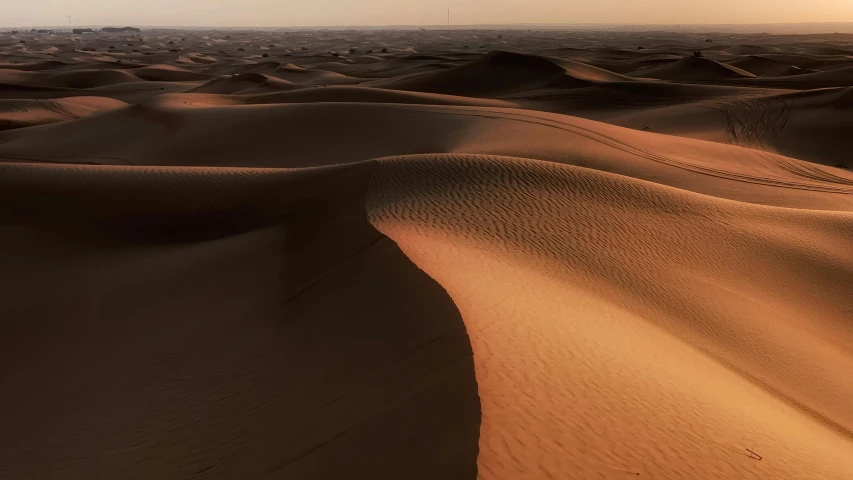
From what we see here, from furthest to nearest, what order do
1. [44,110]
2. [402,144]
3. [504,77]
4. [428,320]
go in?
[504,77], [44,110], [402,144], [428,320]

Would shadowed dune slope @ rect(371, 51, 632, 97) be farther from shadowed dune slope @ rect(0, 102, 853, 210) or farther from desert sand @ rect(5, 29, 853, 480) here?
desert sand @ rect(5, 29, 853, 480)

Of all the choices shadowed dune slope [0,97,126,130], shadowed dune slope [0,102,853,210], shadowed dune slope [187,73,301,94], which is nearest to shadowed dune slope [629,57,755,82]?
shadowed dune slope [0,102,853,210]

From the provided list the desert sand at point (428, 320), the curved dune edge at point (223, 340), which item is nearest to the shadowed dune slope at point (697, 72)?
the desert sand at point (428, 320)

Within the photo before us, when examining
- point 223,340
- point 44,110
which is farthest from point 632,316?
point 44,110

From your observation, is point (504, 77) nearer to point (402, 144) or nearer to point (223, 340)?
point (402, 144)

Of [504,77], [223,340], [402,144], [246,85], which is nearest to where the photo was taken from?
[223,340]

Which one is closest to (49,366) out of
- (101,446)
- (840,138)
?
(101,446)
